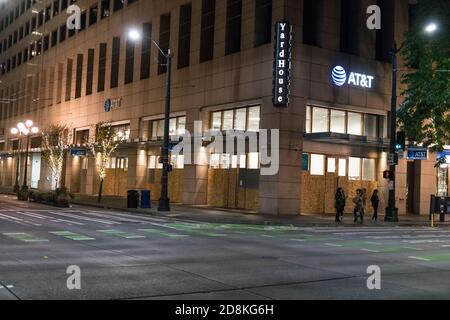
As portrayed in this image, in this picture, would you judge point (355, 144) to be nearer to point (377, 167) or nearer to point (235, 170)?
point (377, 167)

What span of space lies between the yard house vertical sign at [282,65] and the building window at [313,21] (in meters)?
2.25

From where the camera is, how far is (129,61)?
145 feet

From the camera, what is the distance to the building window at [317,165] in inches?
1212

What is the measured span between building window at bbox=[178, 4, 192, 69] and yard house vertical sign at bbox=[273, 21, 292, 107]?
993cm

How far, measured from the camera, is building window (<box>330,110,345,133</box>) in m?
31.6

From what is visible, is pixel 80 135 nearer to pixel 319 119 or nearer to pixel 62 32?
pixel 62 32

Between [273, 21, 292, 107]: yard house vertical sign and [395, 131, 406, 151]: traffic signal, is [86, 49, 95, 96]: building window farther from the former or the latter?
[395, 131, 406, 151]: traffic signal

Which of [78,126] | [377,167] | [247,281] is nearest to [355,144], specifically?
[377,167]

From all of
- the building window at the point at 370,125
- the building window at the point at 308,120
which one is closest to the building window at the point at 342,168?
the building window at the point at 370,125

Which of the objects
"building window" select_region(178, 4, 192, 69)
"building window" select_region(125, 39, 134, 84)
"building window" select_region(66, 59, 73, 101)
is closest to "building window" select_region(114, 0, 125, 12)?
"building window" select_region(125, 39, 134, 84)

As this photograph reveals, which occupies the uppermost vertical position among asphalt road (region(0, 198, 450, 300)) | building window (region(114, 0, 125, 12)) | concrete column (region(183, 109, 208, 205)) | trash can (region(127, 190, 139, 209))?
building window (region(114, 0, 125, 12))

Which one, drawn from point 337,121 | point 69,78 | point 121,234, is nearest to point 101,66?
point 69,78

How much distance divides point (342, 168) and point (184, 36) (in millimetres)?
14520

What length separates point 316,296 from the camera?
27.3 feet
